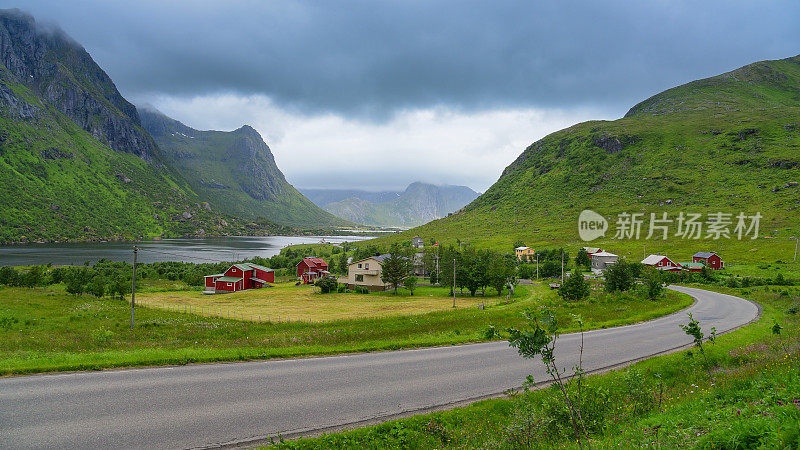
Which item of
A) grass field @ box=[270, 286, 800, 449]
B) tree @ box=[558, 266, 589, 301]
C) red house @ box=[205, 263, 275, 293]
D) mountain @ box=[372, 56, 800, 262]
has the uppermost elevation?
mountain @ box=[372, 56, 800, 262]

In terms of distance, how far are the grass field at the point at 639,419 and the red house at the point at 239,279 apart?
84.5 metres

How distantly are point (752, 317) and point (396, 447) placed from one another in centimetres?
3745

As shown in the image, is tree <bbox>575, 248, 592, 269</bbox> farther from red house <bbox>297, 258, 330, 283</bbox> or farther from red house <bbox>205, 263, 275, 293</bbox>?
red house <bbox>205, 263, 275, 293</bbox>

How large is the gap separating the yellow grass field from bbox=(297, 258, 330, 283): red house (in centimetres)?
1758

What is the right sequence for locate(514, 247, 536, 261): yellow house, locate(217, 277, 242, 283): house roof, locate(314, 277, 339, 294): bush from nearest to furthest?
locate(314, 277, 339, 294): bush
locate(217, 277, 242, 283): house roof
locate(514, 247, 536, 261): yellow house

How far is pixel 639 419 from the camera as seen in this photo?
905cm

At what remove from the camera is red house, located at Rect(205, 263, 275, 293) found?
84.2 m

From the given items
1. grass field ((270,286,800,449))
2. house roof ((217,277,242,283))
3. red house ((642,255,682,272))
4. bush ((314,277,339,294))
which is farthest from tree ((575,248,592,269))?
grass field ((270,286,800,449))

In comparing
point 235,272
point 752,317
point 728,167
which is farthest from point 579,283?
point 728,167

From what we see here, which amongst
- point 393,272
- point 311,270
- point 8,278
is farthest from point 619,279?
point 8,278

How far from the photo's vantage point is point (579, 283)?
43938 mm

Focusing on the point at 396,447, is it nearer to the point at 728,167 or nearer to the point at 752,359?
the point at 752,359

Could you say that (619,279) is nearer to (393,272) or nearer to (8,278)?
(393,272)

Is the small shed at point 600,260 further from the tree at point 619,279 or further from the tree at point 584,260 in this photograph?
the tree at point 619,279
